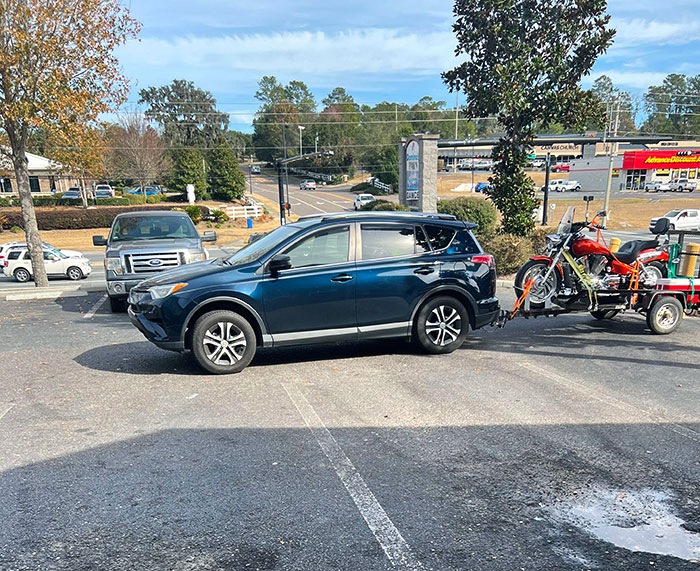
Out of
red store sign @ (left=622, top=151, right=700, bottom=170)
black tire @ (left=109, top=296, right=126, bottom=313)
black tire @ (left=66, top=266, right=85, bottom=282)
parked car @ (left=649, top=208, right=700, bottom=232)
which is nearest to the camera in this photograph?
black tire @ (left=109, top=296, right=126, bottom=313)

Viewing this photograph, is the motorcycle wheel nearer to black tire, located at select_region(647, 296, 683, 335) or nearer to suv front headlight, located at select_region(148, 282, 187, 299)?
black tire, located at select_region(647, 296, 683, 335)

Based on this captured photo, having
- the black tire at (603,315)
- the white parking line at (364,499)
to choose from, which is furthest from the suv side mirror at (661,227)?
the white parking line at (364,499)

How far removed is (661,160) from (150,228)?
76169mm

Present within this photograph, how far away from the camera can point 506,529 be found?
3252 millimetres

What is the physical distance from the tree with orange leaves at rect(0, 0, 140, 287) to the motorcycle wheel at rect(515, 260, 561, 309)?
33.6 ft

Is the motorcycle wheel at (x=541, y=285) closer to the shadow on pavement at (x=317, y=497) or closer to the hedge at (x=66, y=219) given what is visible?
the shadow on pavement at (x=317, y=497)

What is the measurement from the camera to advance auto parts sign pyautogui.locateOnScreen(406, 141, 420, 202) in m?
20.2

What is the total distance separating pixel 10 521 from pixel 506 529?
3.00 m

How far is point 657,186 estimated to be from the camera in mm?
70500

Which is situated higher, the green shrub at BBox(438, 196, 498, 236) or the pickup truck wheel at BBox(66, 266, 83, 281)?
the green shrub at BBox(438, 196, 498, 236)

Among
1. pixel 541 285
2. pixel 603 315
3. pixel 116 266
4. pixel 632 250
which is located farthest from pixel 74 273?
pixel 632 250

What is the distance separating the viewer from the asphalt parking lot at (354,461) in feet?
10.1

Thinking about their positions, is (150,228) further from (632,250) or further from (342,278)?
(632,250)

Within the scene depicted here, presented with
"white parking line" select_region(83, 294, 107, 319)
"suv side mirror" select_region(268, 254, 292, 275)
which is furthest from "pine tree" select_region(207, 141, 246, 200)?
"suv side mirror" select_region(268, 254, 292, 275)
